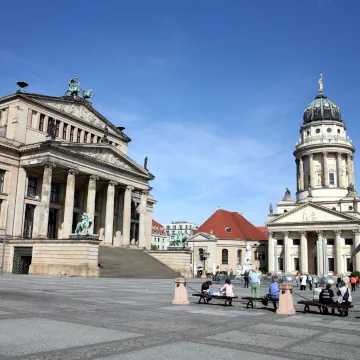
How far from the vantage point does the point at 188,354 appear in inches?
314

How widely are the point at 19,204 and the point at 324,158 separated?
70931 millimetres

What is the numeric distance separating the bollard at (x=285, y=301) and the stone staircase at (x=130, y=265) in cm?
2801

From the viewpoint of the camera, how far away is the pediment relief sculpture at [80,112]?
182 ft

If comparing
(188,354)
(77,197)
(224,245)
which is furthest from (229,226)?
(188,354)

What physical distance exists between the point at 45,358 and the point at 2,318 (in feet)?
15.1

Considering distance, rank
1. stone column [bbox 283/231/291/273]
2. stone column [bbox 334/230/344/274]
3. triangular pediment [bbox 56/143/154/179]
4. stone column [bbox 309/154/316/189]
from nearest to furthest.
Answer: triangular pediment [bbox 56/143/154/179]
stone column [bbox 334/230/344/274]
stone column [bbox 283/231/291/273]
stone column [bbox 309/154/316/189]

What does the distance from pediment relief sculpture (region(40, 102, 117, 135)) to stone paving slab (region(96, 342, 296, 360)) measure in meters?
49.8

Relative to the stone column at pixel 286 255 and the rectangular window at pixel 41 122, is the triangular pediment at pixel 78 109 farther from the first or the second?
the stone column at pixel 286 255

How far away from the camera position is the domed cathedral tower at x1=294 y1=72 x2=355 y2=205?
3770 inches

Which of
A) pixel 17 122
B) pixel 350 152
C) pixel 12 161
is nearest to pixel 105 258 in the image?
pixel 12 161

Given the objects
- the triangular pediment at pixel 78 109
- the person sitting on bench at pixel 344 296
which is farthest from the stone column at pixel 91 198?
the person sitting on bench at pixel 344 296

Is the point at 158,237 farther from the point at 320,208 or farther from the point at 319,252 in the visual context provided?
the point at 320,208

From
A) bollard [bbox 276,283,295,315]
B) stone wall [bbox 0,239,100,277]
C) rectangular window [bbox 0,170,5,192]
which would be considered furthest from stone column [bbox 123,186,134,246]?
bollard [bbox 276,283,295,315]

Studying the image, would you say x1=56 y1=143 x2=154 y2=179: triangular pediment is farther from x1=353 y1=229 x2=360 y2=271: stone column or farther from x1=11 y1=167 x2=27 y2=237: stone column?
x1=353 y1=229 x2=360 y2=271: stone column
